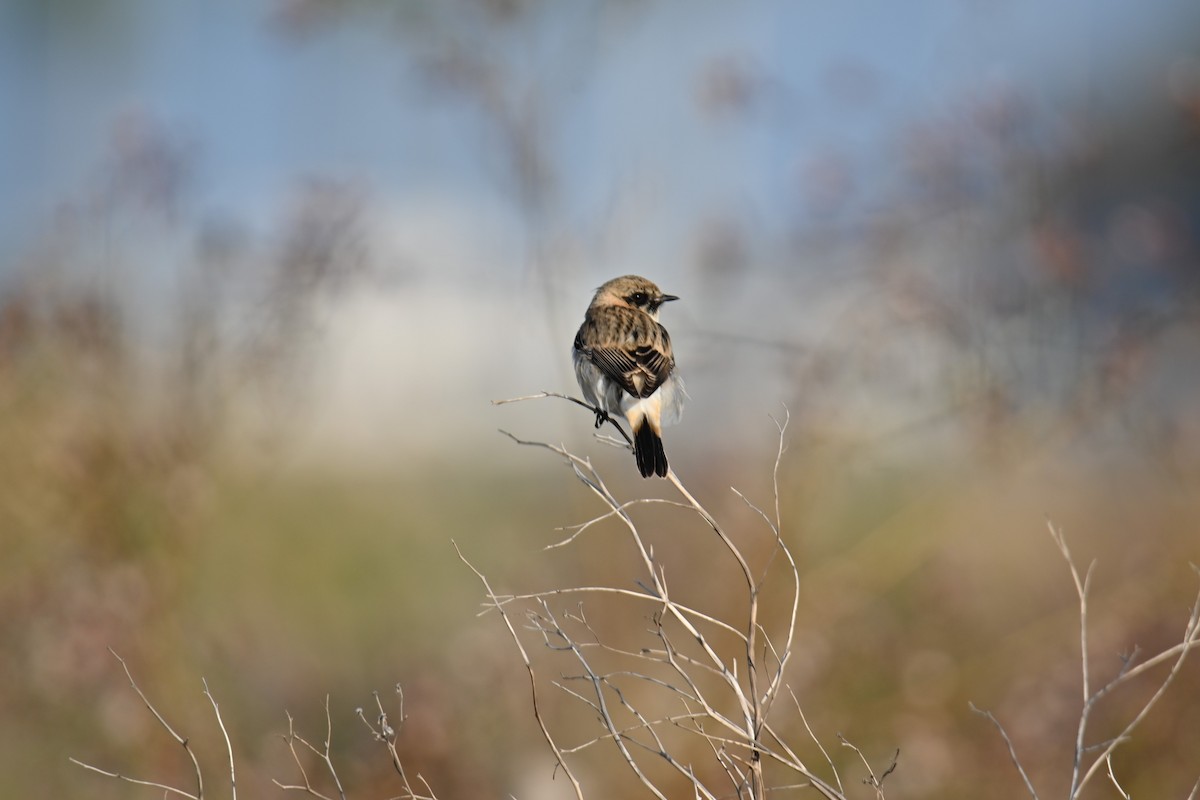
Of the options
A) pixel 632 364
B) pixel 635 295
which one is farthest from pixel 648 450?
pixel 635 295

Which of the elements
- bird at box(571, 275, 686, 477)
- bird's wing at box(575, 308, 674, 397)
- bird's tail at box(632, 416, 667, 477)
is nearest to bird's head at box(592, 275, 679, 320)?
bird at box(571, 275, 686, 477)

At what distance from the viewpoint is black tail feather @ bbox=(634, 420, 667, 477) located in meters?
3.24

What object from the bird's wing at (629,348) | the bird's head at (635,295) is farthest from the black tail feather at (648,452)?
the bird's head at (635,295)

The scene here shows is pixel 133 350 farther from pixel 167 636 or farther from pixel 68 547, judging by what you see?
pixel 167 636

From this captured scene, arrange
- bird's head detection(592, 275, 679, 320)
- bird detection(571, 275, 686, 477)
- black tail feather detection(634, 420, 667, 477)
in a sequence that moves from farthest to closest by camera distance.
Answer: bird's head detection(592, 275, 679, 320)
bird detection(571, 275, 686, 477)
black tail feather detection(634, 420, 667, 477)

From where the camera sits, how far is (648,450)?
341 cm

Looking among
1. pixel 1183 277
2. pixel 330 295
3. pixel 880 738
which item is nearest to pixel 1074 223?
pixel 1183 277

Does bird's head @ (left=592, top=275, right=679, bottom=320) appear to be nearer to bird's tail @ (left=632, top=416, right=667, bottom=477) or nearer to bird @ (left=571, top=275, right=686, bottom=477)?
bird @ (left=571, top=275, right=686, bottom=477)

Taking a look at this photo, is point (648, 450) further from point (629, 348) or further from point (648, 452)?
point (629, 348)

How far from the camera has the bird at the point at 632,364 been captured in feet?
12.5

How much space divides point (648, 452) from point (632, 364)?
584 mm

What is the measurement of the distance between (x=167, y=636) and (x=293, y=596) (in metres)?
1.87

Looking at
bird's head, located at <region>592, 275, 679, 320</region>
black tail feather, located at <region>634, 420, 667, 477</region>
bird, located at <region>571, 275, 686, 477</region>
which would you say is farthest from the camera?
bird's head, located at <region>592, 275, 679, 320</region>

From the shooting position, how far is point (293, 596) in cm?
693
